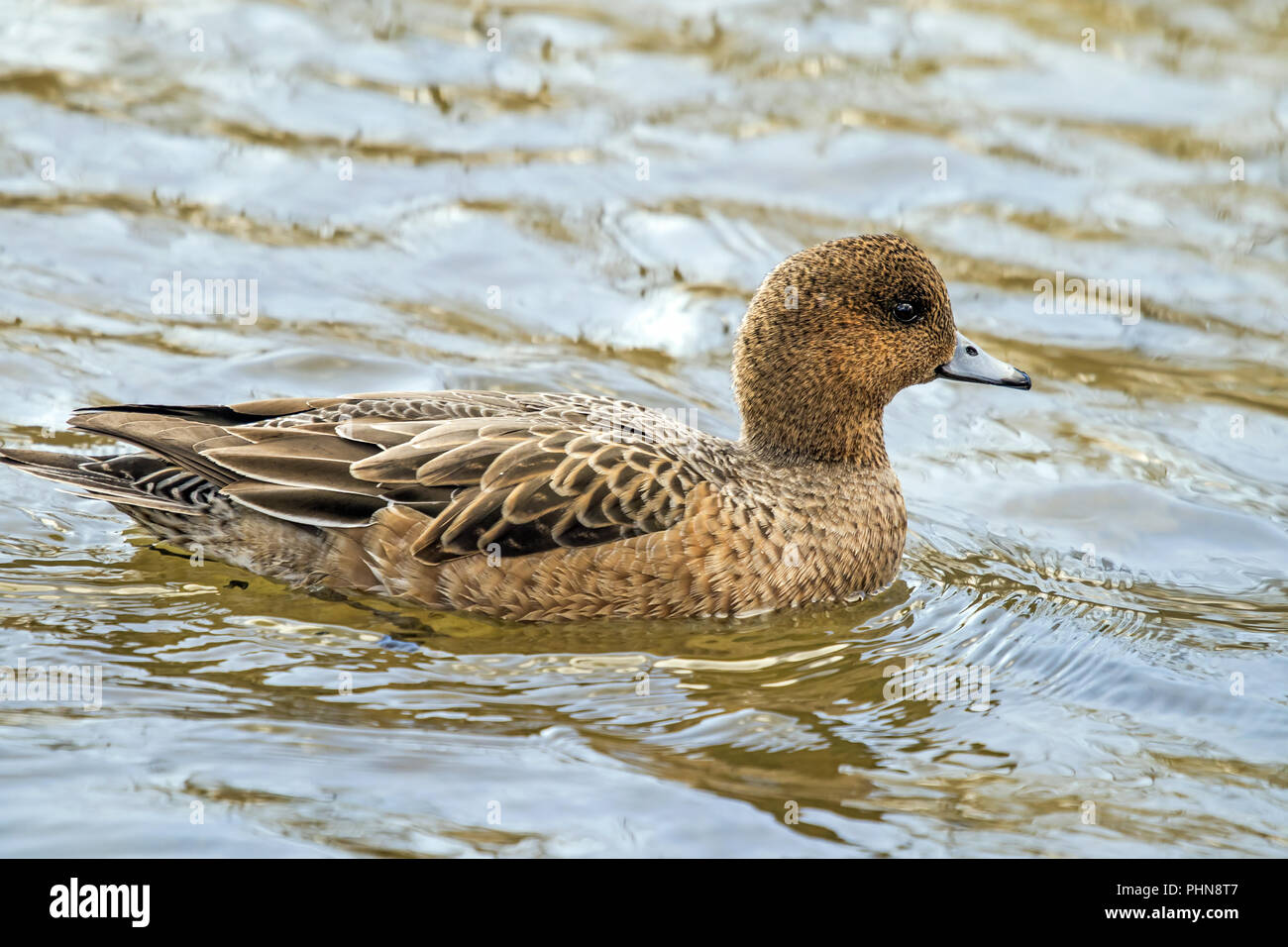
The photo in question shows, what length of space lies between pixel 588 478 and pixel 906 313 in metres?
1.63

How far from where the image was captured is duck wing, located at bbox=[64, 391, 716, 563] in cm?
670

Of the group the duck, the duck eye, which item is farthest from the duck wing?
the duck eye

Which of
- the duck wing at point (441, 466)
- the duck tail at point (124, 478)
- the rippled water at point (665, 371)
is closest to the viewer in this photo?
the rippled water at point (665, 371)

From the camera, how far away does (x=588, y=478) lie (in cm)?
675

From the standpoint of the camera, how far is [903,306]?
23.8ft

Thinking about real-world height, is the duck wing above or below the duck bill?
below

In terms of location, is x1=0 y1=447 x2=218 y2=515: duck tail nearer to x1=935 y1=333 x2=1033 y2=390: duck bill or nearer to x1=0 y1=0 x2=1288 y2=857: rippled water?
x1=0 y1=0 x2=1288 y2=857: rippled water

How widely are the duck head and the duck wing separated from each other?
509 millimetres

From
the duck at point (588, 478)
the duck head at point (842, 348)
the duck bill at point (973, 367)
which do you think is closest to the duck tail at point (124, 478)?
the duck at point (588, 478)

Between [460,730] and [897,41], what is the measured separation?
8.56 metres

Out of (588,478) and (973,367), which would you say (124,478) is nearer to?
(588,478)

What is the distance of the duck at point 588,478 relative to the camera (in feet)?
22.1

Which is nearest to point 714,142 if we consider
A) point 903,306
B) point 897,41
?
point 897,41

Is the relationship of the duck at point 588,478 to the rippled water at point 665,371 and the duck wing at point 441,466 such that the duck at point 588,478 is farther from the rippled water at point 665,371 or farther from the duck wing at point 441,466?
the rippled water at point 665,371
